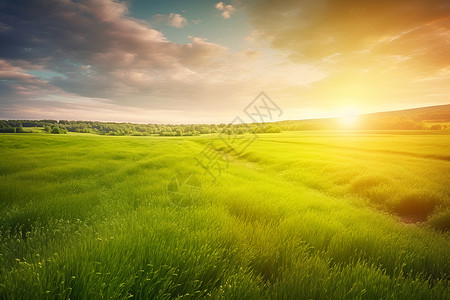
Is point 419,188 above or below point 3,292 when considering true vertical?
below

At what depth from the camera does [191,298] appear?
6.84ft

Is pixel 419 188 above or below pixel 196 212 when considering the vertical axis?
below

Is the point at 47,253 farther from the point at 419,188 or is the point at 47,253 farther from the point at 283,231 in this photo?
the point at 419,188

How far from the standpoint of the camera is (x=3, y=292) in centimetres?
158

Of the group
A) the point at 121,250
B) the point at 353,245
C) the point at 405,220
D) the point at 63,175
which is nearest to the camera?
the point at 121,250

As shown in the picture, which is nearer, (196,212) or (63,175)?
(196,212)

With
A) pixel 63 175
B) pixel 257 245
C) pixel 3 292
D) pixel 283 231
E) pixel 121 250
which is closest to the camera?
pixel 3 292

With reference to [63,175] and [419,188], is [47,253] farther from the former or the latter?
[419,188]

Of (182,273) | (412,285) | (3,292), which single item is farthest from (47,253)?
(412,285)

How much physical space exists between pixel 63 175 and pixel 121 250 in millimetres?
10051

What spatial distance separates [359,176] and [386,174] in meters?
1.54

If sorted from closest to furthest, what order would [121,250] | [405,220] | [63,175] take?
1. [121,250]
2. [405,220]
3. [63,175]

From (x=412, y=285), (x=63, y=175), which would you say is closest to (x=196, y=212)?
(x=412, y=285)

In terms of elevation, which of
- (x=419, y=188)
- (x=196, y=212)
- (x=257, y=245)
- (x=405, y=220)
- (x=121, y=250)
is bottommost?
(x=405, y=220)
